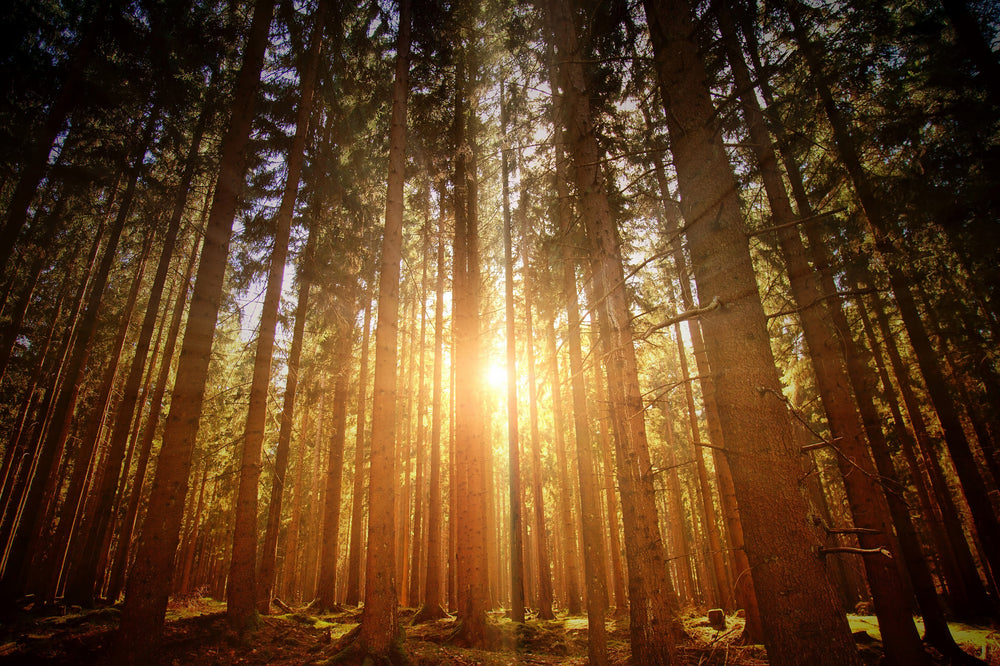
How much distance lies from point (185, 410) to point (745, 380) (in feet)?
24.4

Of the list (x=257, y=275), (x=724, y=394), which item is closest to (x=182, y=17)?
(x=257, y=275)

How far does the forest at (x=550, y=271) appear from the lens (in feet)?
12.8

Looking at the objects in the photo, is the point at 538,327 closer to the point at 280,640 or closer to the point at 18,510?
the point at 280,640

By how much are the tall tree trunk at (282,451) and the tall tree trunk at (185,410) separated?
3.56 m

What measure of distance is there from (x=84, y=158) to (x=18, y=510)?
10.8m

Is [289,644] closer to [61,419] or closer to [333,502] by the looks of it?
[333,502]

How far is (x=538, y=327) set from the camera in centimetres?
1612

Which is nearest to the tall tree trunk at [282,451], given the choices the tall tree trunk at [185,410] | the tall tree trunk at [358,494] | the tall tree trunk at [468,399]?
the tall tree trunk at [358,494]

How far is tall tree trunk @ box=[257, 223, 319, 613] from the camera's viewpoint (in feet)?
33.4

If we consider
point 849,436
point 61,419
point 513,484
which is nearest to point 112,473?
point 61,419

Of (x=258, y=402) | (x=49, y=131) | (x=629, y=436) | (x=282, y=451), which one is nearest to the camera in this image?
(x=629, y=436)

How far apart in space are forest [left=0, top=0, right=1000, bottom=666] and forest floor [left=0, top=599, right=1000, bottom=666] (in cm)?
11

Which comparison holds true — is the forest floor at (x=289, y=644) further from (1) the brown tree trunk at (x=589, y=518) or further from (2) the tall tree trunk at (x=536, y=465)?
(2) the tall tree trunk at (x=536, y=465)

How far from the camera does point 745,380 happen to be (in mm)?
3146
